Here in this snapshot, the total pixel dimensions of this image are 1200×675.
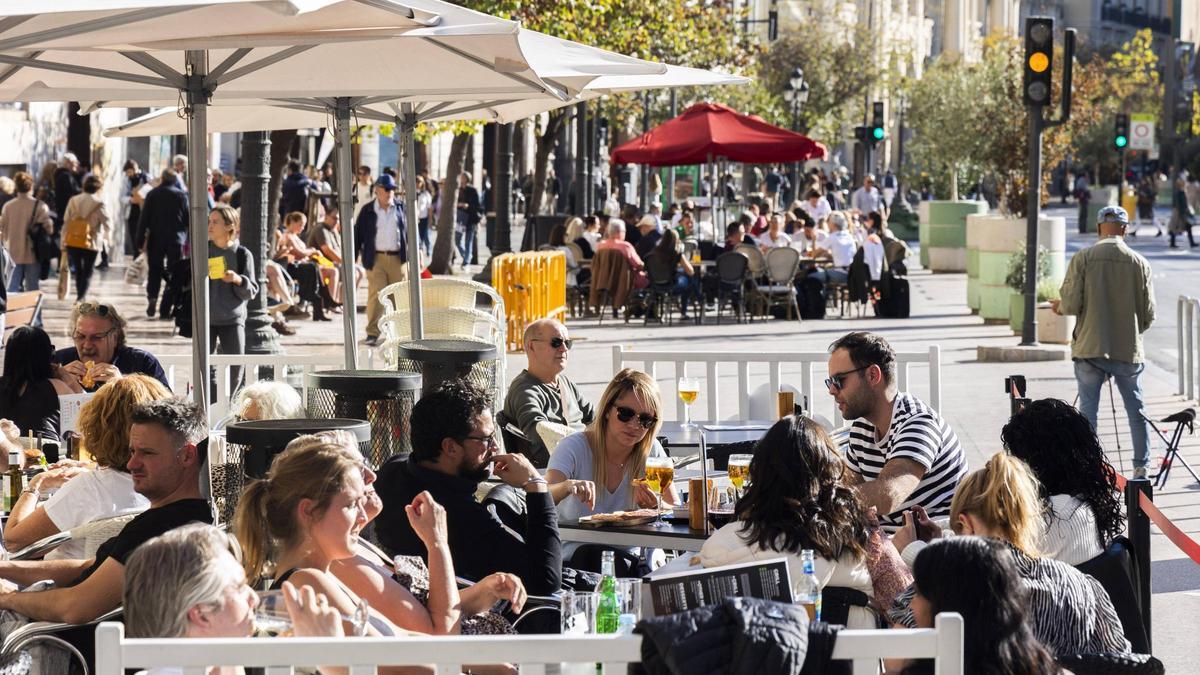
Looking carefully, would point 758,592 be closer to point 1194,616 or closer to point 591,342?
point 1194,616

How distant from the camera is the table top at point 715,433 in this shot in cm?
833

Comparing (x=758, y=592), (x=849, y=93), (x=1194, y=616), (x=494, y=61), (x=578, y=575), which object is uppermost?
(x=849, y=93)

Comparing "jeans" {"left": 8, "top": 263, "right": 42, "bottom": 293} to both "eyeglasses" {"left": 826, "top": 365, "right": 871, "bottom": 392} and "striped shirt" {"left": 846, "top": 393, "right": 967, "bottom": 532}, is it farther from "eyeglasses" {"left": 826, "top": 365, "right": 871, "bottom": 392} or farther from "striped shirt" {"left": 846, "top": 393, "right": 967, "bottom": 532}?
"striped shirt" {"left": 846, "top": 393, "right": 967, "bottom": 532}

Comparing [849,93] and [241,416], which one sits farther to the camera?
[849,93]

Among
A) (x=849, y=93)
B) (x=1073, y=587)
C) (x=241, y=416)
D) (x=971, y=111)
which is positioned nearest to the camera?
(x=1073, y=587)

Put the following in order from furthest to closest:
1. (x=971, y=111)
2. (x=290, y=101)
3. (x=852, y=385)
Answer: (x=971, y=111), (x=290, y=101), (x=852, y=385)

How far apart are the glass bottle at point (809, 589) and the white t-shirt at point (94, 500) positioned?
241 cm

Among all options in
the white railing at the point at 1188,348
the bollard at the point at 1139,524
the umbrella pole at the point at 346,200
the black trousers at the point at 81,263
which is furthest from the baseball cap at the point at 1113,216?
the black trousers at the point at 81,263

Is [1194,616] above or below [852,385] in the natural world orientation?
below

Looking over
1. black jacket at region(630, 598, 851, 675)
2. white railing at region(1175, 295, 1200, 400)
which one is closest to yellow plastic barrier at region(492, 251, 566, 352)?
white railing at region(1175, 295, 1200, 400)

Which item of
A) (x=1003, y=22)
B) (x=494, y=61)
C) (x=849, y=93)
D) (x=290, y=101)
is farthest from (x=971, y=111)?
(x=1003, y=22)

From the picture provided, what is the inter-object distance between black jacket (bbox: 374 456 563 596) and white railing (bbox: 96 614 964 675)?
2160 millimetres

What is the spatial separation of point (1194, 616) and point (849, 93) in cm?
4840

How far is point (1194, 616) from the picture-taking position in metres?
7.90
